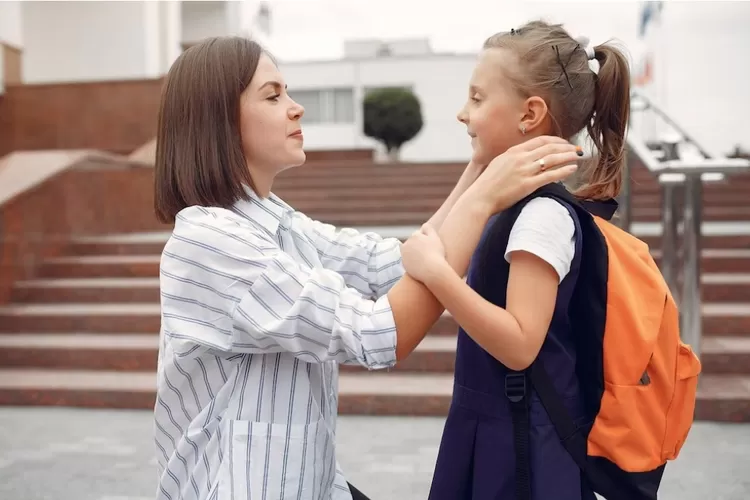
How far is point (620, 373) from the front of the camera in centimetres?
121

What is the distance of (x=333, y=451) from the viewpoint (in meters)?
1.38

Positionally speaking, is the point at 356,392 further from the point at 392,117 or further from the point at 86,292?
the point at 392,117

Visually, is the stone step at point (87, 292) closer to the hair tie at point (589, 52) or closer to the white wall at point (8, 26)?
the hair tie at point (589, 52)

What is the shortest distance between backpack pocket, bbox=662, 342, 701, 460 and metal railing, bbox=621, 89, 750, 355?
8.75 feet

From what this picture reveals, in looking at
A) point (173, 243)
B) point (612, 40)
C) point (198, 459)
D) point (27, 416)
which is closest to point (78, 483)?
point (27, 416)

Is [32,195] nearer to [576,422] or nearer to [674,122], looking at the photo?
[674,122]

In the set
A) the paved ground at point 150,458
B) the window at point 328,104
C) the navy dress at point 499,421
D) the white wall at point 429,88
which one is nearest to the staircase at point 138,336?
the paved ground at point 150,458

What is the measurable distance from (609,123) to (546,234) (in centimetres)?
38

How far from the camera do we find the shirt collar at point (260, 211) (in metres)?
1.36

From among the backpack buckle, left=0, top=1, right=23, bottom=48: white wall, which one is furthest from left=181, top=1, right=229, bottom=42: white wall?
the backpack buckle

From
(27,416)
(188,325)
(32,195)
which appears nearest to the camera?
(188,325)

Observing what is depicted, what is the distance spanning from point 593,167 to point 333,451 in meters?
0.76

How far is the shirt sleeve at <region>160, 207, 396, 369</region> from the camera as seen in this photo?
3.76 feet

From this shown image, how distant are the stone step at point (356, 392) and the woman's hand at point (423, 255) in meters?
2.87
